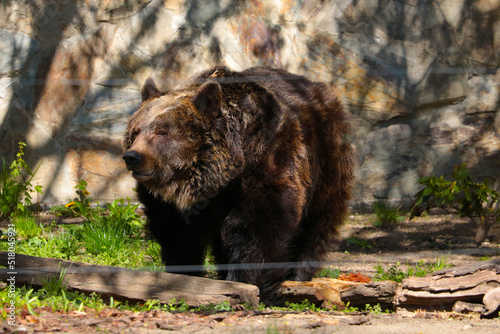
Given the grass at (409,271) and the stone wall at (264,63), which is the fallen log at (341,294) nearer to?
the grass at (409,271)

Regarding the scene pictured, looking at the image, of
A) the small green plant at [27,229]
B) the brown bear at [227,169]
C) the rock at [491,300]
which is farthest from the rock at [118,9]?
the rock at [491,300]

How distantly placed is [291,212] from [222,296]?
0.90 m

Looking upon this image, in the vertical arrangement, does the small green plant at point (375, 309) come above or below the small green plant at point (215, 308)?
below

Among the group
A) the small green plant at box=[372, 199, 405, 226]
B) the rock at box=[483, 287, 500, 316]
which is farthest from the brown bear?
the small green plant at box=[372, 199, 405, 226]

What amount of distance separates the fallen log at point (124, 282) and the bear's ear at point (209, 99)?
123cm

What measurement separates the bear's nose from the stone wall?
3224mm

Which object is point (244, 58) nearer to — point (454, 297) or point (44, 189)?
point (44, 189)

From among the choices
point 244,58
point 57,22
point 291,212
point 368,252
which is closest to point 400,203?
point 368,252

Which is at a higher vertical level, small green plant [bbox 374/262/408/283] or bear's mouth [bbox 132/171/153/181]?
bear's mouth [bbox 132/171/153/181]

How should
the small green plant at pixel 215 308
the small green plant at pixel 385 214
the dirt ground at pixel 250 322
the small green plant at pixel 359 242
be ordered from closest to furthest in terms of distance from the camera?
the dirt ground at pixel 250 322 → the small green plant at pixel 215 308 → the small green plant at pixel 359 242 → the small green plant at pixel 385 214

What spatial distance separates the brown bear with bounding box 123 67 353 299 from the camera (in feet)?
12.9

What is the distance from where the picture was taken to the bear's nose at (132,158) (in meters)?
3.77

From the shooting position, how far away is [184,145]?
402cm

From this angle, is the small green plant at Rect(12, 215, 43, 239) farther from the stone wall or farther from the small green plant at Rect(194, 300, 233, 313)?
the small green plant at Rect(194, 300, 233, 313)
